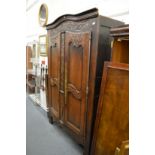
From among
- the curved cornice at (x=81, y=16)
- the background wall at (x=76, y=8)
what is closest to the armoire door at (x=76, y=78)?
the curved cornice at (x=81, y=16)

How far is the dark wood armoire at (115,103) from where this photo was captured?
150 centimetres

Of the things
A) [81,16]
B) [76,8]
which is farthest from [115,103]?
[76,8]

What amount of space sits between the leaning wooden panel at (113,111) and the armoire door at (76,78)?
350 millimetres

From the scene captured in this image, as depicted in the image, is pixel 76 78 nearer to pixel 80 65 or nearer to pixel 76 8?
pixel 80 65

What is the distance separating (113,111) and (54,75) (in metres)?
1.57

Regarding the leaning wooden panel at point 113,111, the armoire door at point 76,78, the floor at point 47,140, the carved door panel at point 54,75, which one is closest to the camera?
the leaning wooden panel at point 113,111

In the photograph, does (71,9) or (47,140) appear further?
(71,9)

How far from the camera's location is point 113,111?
1615mm

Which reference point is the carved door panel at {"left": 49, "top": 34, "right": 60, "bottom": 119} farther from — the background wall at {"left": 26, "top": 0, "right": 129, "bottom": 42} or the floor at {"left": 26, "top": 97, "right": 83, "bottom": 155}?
the background wall at {"left": 26, "top": 0, "right": 129, "bottom": 42}

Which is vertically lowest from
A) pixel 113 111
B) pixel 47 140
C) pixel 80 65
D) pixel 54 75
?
pixel 47 140

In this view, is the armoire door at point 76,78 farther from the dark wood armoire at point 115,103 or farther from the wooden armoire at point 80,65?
the dark wood armoire at point 115,103

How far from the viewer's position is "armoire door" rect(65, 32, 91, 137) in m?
2.03
